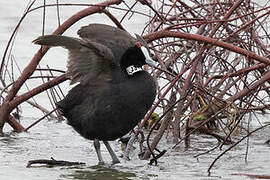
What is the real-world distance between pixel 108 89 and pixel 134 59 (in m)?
0.31

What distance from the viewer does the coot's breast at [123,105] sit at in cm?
583

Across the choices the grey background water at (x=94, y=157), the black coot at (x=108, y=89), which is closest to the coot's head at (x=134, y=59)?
the black coot at (x=108, y=89)

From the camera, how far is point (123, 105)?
583cm

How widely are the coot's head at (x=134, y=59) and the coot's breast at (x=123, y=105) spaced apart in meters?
0.07

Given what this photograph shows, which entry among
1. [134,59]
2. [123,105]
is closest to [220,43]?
[134,59]

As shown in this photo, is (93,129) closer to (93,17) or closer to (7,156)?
(7,156)

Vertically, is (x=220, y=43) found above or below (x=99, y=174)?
above

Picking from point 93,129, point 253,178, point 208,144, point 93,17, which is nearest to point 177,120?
point 208,144

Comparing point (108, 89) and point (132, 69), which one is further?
point (132, 69)

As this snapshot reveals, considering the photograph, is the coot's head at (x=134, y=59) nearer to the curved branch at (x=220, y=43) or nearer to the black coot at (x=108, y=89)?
the black coot at (x=108, y=89)

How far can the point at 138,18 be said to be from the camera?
1174cm

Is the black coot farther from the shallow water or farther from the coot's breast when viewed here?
the shallow water

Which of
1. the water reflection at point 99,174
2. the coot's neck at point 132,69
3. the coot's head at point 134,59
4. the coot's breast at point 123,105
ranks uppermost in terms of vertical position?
the coot's head at point 134,59

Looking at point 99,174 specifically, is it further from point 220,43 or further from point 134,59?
point 220,43
